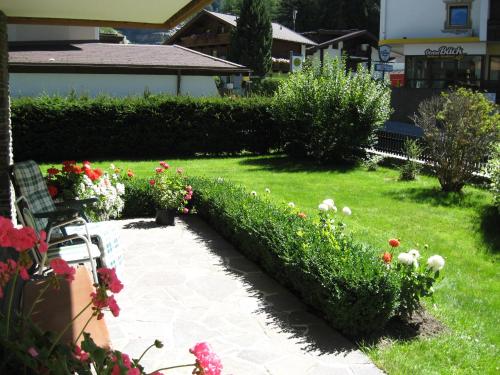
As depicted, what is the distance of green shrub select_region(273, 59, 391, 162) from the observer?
49.3 feet

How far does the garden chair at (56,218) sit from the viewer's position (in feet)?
18.0

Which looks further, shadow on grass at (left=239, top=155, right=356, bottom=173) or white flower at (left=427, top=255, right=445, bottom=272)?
shadow on grass at (left=239, top=155, right=356, bottom=173)

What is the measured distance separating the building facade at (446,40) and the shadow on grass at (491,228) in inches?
737

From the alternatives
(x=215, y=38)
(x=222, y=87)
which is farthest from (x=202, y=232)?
(x=215, y=38)

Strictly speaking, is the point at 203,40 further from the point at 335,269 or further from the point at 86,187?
the point at 335,269

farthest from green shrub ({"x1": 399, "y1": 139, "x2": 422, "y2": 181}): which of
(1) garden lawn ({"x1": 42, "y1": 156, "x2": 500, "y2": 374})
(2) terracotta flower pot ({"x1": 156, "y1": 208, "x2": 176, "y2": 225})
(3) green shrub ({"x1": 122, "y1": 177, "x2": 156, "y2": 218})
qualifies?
(2) terracotta flower pot ({"x1": 156, "y1": 208, "x2": 176, "y2": 225})

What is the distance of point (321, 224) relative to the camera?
20.7 ft

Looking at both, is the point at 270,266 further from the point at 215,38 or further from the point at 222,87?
the point at 215,38

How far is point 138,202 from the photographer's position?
9.73m

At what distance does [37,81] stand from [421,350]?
66.8ft

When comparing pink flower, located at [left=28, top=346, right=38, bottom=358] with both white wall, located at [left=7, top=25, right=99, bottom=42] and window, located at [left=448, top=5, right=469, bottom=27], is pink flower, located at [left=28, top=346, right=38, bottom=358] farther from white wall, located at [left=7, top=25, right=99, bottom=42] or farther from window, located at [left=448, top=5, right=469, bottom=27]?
window, located at [left=448, top=5, right=469, bottom=27]

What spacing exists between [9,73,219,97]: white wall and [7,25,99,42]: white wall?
4.52 m

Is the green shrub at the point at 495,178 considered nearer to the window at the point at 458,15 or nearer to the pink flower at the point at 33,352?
the pink flower at the point at 33,352

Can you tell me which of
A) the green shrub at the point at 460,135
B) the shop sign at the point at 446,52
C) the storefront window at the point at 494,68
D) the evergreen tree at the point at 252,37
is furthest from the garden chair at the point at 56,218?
the evergreen tree at the point at 252,37
